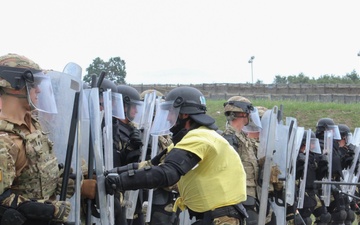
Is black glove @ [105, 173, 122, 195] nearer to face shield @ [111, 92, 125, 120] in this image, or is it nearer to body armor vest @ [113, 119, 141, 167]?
face shield @ [111, 92, 125, 120]

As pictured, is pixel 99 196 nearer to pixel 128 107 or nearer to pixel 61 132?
pixel 61 132

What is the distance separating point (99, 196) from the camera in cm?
402

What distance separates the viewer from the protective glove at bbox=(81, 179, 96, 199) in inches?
158

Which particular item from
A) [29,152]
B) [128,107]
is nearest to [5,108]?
[29,152]

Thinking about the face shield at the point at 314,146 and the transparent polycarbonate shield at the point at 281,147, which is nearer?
the transparent polycarbonate shield at the point at 281,147

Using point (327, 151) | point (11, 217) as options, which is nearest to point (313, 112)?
point (327, 151)

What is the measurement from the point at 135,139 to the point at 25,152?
2.58m

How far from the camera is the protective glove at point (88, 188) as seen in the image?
402cm

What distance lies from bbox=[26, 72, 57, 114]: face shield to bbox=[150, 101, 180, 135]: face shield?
110 cm

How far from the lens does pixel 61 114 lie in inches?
171

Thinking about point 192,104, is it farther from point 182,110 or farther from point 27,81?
point 27,81

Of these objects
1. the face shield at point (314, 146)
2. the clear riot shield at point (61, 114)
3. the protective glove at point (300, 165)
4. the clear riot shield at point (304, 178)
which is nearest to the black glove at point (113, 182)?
the clear riot shield at point (61, 114)

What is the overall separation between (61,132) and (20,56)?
2.38 ft

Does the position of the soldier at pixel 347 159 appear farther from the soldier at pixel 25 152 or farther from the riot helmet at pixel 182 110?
the soldier at pixel 25 152
